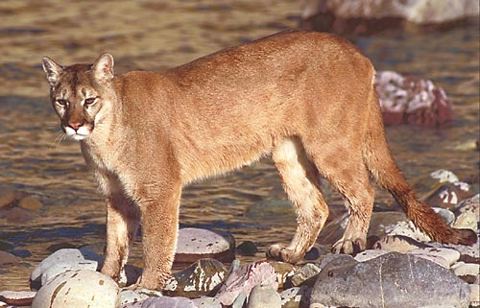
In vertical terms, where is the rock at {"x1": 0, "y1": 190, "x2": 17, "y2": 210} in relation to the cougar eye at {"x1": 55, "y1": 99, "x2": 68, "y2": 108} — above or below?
below

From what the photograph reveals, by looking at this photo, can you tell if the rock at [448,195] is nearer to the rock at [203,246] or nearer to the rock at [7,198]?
the rock at [203,246]

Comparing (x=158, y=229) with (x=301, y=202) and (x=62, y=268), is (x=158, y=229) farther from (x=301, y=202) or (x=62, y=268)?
(x=301, y=202)

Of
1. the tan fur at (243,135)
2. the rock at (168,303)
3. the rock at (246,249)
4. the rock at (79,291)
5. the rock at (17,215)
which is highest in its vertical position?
the tan fur at (243,135)

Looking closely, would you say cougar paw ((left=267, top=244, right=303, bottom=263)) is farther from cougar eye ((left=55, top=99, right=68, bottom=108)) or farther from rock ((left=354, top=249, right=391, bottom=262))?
cougar eye ((left=55, top=99, right=68, bottom=108))

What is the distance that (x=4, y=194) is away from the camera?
1212cm

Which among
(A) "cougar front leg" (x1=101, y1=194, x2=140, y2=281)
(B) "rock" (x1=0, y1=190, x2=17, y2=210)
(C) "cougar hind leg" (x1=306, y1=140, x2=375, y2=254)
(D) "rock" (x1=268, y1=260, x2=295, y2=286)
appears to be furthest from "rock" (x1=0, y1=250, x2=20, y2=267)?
(C) "cougar hind leg" (x1=306, y1=140, x2=375, y2=254)

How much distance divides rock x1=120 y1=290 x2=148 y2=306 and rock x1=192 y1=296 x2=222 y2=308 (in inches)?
14.3

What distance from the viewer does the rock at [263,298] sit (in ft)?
29.3

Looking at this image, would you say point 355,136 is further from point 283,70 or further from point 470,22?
point 470,22

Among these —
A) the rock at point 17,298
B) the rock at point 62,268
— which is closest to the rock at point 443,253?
Answer: the rock at point 62,268

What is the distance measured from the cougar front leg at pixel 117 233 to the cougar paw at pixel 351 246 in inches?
61.5

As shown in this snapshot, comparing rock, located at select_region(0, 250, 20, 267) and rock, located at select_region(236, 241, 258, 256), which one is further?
rock, located at select_region(236, 241, 258, 256)

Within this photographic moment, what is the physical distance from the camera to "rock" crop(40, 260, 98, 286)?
31.3 feet

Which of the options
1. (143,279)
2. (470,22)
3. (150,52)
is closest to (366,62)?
(143,279)
